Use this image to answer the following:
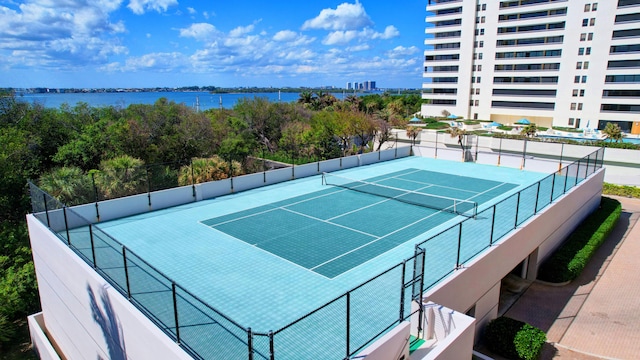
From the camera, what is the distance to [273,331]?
8703 mm

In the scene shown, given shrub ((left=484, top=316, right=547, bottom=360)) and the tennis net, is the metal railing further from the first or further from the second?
the tennis net

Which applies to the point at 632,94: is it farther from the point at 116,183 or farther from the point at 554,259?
the point at 116,183

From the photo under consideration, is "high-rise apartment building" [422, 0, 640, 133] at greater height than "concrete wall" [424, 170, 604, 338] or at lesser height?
greater

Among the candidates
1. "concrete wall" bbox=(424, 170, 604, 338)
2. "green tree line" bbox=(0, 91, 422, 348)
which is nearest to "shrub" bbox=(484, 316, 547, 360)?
"concrete wall" bbox=(424, 170, 604, 338)

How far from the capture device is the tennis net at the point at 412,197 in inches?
768

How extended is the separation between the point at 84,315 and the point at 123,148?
16517 mm

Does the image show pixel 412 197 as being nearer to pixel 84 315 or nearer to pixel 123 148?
pixel 84 315

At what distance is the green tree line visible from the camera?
64.9 feet

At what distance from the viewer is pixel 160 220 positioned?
1795 cm

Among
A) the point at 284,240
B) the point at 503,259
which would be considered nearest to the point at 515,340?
the point at 503,259

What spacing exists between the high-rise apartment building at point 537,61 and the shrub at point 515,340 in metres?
58.7

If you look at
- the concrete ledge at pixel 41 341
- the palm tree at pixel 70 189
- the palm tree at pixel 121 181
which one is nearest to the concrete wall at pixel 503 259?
the concrete ledge at pixel 41 341

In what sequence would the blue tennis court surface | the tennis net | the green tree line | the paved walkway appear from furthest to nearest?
the green tree line → the tennis net → the paved walkway → the blue tennis court surface

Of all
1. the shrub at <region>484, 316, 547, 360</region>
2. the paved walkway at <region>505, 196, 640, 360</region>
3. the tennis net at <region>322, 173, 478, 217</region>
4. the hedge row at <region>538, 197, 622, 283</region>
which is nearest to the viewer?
the shrub at <region>484, 316, 547, 360</region>
